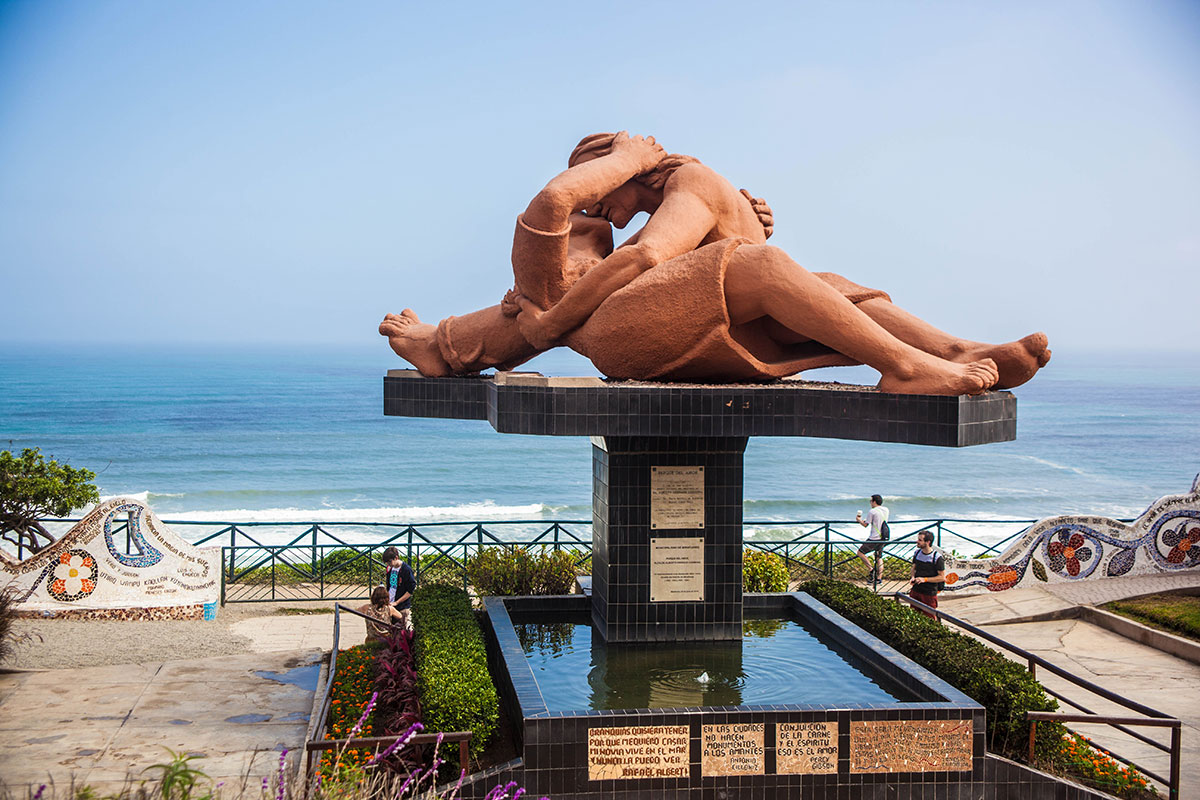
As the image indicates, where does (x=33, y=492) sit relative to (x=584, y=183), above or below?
below

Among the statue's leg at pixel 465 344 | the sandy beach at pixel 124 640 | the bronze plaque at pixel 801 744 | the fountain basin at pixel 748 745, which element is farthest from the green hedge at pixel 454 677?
the sandy beach at pixel 124 640

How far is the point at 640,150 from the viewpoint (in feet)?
38.1

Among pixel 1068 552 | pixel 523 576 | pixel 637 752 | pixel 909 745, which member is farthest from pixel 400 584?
pixel 1068 552

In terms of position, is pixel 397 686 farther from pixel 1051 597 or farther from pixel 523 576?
pixel 1051 597

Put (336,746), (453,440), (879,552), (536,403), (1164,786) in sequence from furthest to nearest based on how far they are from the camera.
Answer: (453,440)
(879,552)
(536,403)
(1164,786)
(336,746)

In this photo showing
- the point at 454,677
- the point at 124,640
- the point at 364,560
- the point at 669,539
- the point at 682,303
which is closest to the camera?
the point at 454,677

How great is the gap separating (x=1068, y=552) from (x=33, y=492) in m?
15.7

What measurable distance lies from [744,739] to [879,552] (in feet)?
30.8

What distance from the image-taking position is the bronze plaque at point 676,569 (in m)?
11.1

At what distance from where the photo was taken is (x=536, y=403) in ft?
32.7

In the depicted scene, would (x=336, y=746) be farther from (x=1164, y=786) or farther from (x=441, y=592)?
(x=1164, y=786)

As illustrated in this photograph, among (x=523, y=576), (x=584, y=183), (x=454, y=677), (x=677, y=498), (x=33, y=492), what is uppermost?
(x=584, y=183)

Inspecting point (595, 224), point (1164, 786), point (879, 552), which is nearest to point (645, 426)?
point (595, 224)

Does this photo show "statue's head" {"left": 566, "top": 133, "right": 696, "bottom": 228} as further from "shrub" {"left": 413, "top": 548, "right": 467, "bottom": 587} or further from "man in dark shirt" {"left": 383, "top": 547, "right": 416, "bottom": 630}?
"shrub" {"left": 413, "top": 548, "right": 467, "bottom": 587}
